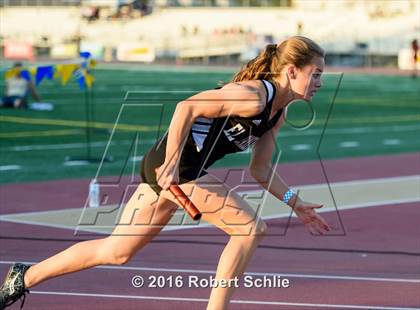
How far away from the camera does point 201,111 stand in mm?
6984

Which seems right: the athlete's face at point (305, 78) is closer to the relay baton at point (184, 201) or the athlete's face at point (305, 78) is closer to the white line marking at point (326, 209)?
the relay baton at point (184, 201)

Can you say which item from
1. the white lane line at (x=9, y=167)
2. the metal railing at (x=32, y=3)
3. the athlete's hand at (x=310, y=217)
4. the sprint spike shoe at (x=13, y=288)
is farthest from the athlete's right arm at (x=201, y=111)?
the metal railing at (x=32, y=3)

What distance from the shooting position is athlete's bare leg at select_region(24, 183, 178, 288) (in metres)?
7.33

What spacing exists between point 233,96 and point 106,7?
84102 mm

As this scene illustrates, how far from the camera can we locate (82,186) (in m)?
15.7

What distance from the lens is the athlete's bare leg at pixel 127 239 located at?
7.33m

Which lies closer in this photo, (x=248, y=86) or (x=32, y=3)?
(x=248, y=86)

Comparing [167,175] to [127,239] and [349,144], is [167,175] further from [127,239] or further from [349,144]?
[349,144]

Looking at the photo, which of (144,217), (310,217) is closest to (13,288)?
(144,217)

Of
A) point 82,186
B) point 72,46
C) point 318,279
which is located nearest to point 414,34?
point 72,46

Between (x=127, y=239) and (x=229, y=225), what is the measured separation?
65 cm

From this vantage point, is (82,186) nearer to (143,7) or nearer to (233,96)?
(233,96)

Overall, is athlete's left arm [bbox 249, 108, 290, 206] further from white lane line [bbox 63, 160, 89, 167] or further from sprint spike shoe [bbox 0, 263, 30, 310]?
white lane line [bbox 63, 160, 89, 167]

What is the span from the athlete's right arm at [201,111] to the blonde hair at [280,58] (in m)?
0.32
